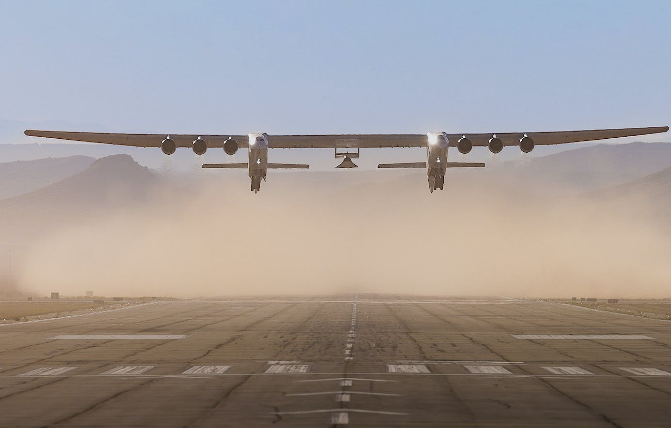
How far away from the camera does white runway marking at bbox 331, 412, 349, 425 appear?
18.9 m

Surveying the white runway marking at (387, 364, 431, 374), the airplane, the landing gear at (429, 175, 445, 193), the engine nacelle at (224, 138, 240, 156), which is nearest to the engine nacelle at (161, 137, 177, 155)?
the airplane

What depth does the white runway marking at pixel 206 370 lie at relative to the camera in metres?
29.5

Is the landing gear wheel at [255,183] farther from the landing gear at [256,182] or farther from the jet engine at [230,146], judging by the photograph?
the jet engine at [230,146]

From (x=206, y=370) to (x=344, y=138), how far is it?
19.1 m

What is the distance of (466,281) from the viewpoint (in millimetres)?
177000

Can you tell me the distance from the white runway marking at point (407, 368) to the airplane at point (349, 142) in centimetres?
1300

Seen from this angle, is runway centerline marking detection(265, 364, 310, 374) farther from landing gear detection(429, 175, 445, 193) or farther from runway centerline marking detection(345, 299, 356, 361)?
landing gear detection(429, 175, 445, 193)

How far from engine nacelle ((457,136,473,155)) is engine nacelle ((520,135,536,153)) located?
275 cm

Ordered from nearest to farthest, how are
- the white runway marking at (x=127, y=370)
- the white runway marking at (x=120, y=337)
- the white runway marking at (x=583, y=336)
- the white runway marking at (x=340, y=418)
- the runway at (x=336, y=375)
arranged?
the white runway marking at (x=340, y=418)
the runway at (x=336, y=375)
the white runway marking at (x=127, y=370)
the white runway marking at (x=583, y=336)
the white runway marking at (x=120, y=337)

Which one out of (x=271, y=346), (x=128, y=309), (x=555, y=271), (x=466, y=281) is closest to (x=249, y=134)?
(x=271, y=346)

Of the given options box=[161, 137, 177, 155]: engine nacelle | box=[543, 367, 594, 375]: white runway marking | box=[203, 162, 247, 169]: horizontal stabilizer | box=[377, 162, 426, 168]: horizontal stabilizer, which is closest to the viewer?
box=[543, 367, 594, 375]: white runway marking

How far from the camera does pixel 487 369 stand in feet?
101

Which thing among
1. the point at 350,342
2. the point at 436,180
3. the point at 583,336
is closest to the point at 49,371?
the point at 350,342

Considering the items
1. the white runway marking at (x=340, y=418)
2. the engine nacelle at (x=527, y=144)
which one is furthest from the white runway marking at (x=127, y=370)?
the engine nacelle at (x=527, y=144)
